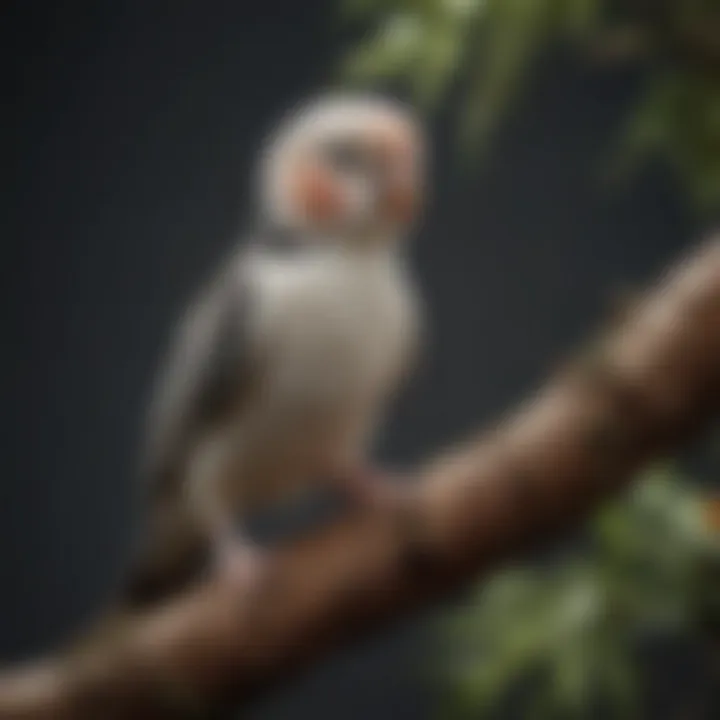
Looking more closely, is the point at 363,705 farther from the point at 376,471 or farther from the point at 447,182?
the point at 447,182

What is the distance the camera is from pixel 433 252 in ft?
2.66

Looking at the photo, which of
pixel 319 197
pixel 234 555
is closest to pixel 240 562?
pixel 234 555

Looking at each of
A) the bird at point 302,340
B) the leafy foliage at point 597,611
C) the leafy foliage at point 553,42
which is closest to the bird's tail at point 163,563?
the bird at point 302,340

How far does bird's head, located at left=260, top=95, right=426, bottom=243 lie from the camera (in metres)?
0.79

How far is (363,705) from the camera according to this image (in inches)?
31.8

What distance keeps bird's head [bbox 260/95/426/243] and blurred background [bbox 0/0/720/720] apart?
17 mm

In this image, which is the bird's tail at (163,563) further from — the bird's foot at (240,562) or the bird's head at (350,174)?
the bird's head at (350,174)

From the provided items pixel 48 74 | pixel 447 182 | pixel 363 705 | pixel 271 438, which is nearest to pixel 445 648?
pixel 363 705

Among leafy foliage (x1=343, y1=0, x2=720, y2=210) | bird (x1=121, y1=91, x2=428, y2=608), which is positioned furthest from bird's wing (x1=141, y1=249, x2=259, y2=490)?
leafy foliage (x1=343, y1=0, x2=720, y2=210)

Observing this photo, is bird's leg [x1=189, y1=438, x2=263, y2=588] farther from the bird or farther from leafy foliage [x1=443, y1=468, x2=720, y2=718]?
leafy foliage [x1=443, y1=468, x2=720, y2=718]

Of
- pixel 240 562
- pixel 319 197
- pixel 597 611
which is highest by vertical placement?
pixel 319 197

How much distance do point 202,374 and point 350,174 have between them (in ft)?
0.47

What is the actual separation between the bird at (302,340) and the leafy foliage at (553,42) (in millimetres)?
29

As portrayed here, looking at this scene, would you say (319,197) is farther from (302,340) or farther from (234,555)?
(234,555)
